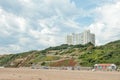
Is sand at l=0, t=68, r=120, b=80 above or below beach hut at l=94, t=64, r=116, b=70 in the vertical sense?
below

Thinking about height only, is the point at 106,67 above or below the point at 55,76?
above

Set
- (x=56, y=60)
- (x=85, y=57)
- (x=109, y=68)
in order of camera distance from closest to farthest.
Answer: (x=109, y=68), (x=85, y=57), (x=56, y=60)

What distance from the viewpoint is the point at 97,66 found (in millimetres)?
103312

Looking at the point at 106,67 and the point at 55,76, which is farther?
the point at 106,67

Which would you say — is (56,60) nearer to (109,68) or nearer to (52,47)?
(109,68)

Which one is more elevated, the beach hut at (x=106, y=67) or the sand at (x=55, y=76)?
the beach hut at (x=106, y=67)

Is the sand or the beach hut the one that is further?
the beach hut

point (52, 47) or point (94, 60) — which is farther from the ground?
point (52, 47)

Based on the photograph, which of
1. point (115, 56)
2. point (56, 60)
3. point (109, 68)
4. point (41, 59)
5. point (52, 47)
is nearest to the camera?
point (109, 68)

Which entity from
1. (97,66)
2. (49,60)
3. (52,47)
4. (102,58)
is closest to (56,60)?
(49,60)

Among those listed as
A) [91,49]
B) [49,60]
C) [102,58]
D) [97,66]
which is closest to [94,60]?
[102,58]

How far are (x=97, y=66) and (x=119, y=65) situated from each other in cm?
840

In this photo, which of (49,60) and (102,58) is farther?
(49,60)

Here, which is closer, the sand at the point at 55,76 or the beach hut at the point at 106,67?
the sand at the point at 55,76
